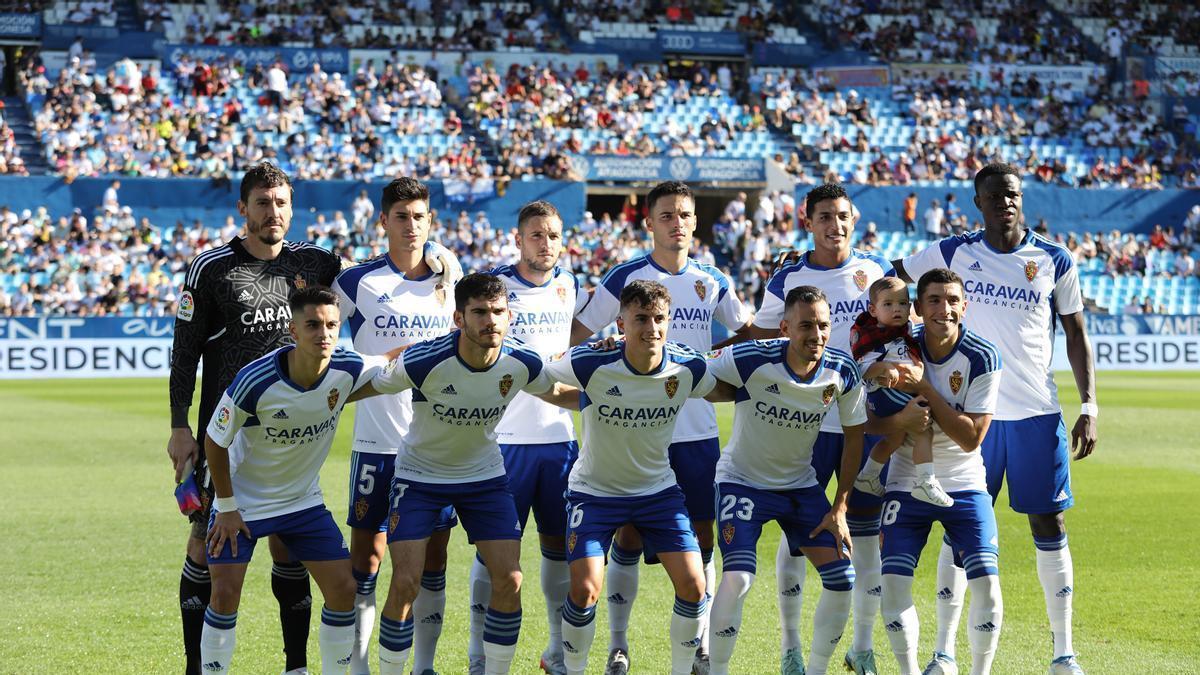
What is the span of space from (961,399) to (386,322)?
286 centimetres

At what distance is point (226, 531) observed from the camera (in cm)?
582

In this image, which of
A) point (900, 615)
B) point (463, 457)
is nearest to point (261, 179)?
point (463, 457)

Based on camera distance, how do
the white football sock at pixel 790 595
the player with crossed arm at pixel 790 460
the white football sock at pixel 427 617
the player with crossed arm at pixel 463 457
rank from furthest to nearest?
1. the white football sock at pixel 790 595
2. the white football sock at pixel 427 617
3. the player with crossed arm at pixel 790 460
4. the player with crossed arm at pixel 463 457

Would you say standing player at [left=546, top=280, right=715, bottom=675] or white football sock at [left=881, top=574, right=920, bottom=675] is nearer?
standing player at [left=546, top=280, right=715, bottom=675]

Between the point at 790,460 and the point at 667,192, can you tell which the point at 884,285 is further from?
the point at 667,192

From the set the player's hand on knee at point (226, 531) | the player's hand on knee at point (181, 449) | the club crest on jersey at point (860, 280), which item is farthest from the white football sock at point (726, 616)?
the player's hand on knee at point (181, 449)

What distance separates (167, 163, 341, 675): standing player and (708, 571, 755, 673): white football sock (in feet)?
6.35

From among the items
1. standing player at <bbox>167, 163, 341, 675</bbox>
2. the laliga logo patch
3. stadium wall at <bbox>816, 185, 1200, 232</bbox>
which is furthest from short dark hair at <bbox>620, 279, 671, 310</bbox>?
stadium wall at <bbox>816, 185, 1200, 232</bbox>

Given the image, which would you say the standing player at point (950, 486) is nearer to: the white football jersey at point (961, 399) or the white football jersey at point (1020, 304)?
the white football jersey at point (961, 399)

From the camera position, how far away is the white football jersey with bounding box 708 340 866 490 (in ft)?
20.4

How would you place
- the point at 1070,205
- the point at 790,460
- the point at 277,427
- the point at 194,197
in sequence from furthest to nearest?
the point at 1070,205
the point at 194,197
the point at 790,460
the point at 277,427

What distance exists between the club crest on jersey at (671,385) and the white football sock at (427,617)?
4.76 feet

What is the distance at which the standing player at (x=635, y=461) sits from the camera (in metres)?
6.00

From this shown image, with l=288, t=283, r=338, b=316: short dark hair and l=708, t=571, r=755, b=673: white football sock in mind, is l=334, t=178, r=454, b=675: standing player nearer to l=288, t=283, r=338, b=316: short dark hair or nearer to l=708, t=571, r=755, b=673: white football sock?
l=288, t=283, r=338, b=316: short dark hair
